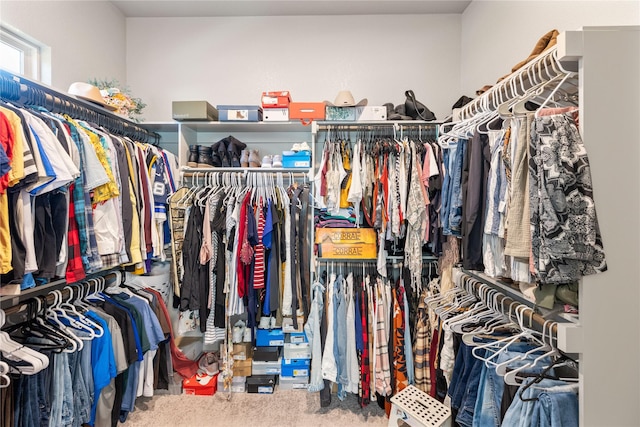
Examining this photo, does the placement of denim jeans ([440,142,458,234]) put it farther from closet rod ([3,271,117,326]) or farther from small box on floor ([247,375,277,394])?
closet rod ([3,271,117,326])

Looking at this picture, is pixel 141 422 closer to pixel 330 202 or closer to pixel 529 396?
pixel 330 202

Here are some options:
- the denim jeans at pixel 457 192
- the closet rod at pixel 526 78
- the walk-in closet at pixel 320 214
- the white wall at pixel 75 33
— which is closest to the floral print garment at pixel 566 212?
the walk-in closet at pixel 320 214

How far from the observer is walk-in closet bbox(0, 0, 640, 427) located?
3.25 ft

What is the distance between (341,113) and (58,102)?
67.9 inches

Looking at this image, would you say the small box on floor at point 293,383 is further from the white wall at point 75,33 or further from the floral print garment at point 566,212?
the white wall at point 75,33

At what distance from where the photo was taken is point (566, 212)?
980mm

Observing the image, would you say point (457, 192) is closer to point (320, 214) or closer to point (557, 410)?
point (557, 410)

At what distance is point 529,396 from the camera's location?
1091 millimetres

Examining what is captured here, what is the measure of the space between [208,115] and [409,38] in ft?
6.16

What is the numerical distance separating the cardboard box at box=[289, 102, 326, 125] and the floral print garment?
1.67m

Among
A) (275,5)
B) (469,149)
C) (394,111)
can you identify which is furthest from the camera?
(275,5)

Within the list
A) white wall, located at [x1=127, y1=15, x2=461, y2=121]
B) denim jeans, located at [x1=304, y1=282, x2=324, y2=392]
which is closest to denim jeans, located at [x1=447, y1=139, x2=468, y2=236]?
denim jeans, located at [x1=304, y1=282, x2=324, y2=392]

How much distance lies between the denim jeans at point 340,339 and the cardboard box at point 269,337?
58 centimetres

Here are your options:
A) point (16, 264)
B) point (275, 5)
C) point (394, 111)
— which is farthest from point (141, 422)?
point (275, 5)
